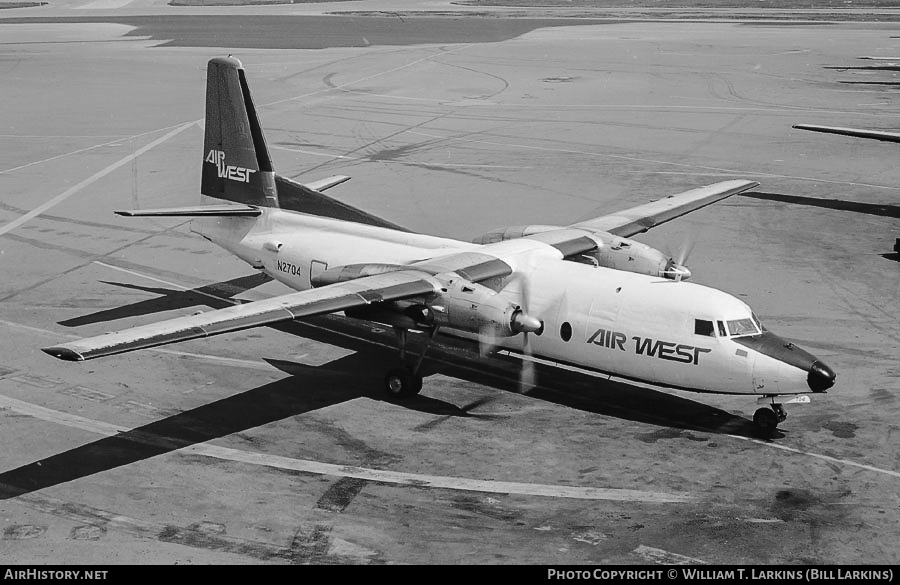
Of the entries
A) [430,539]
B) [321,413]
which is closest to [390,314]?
[321,413]

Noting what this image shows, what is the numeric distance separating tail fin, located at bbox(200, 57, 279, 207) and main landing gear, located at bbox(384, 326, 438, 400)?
8.38m

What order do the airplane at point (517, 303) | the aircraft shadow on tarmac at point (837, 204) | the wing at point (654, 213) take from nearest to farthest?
the airplane at point (517, 303) < the wing at point (654, 213) < the aircraft shadow on tarmac at point (837, 204)

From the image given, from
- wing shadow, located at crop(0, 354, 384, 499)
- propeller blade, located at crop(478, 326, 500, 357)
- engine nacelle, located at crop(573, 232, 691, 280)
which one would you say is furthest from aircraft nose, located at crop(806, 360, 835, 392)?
wing shadow, located at crop(0, 354, 384, 499)

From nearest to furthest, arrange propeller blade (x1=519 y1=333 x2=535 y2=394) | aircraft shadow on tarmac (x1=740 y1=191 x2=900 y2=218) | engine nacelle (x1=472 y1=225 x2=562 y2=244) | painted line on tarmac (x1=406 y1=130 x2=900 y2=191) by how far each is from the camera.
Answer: propeller blade (x1=519 y1=333 x2=535 y2=394) → engine nacelle (x1=472 y1=225 x2=562 y2=244) → aircraft shadow on tarmac (x1=740 y1=191 x2=900 y2=218) → painted line on tarmac (x1=406 y1=130 x2=900 y2=191)

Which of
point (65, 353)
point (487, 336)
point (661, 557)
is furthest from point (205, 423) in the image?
point (661, 557)

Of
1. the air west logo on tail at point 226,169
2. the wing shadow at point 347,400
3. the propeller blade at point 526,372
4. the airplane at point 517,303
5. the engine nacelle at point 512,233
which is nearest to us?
the wing shadow at point 347,400

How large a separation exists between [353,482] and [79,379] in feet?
31.2

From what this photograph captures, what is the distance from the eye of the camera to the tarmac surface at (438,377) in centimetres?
1891

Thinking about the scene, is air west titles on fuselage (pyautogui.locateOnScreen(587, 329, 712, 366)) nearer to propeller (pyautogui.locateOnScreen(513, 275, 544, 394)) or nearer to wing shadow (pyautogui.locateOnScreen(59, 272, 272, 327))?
propeller (pyautogui.locateOnScreen(513, 275, 544, 394))

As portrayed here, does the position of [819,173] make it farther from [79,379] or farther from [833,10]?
[833,10]

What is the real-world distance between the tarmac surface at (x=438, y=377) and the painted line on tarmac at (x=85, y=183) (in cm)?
19

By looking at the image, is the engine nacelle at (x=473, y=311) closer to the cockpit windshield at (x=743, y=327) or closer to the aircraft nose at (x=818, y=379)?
the cockpit windshield at (x=743, y=327)

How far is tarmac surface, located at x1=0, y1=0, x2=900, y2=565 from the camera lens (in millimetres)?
18906

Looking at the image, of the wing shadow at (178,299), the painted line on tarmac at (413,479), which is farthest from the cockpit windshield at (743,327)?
the wing shadow at (178,299)
